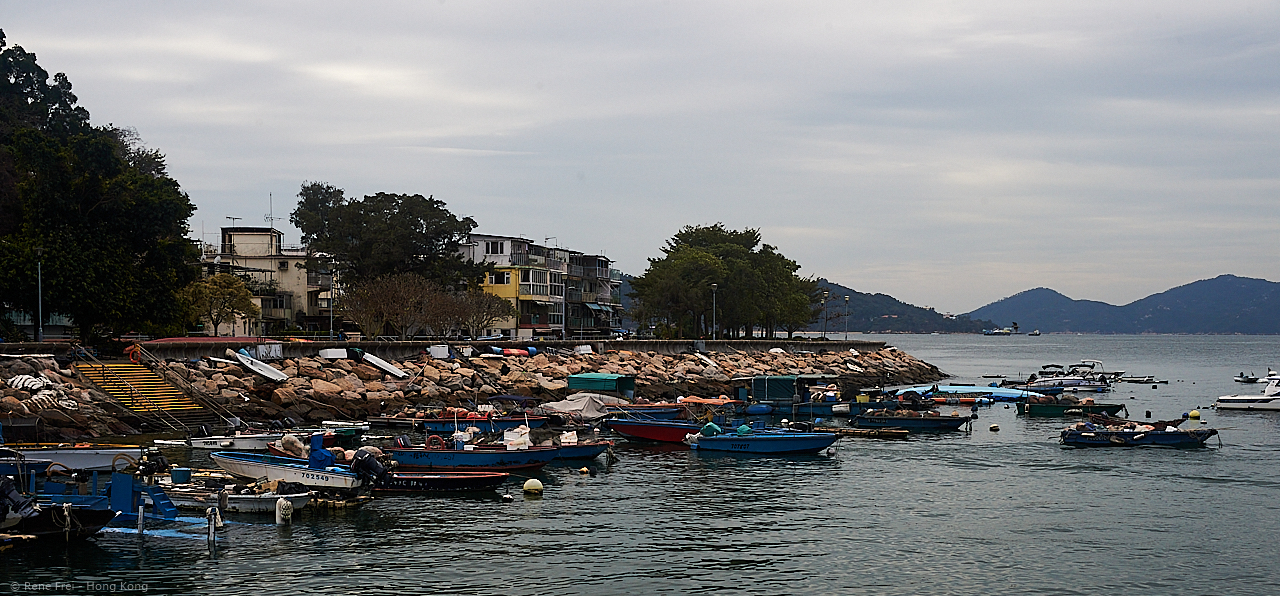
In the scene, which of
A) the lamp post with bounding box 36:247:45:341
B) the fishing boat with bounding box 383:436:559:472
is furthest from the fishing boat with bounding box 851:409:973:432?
the lamp post with bounding box 36:247:45:341

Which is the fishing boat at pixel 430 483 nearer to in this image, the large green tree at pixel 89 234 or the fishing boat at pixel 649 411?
the fishing boat at pixel 649 411

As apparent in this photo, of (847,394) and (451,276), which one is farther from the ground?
(451,276)

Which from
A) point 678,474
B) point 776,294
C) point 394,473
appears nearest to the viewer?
point 394,473

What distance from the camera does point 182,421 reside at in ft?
172

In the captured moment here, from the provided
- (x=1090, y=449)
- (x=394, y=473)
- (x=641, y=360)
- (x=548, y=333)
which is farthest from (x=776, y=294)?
(x=394, y=473)

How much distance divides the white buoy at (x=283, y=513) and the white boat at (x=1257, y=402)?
236 feet

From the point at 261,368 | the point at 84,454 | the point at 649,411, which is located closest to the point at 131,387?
the point at 261,368

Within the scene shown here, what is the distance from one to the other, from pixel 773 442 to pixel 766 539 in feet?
58.9

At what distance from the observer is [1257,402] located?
263 feet

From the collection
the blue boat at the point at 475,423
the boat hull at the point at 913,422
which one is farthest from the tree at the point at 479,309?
the boat hull at the point at 913,422

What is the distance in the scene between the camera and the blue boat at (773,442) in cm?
4878

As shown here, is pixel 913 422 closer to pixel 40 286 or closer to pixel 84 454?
pixel 84 454

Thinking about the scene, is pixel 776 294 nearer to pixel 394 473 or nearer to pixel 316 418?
pixel 316 418

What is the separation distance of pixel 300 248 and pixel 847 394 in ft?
219
